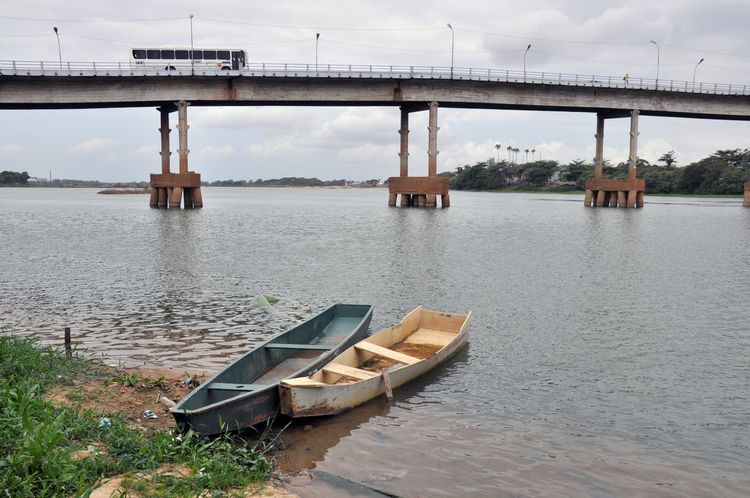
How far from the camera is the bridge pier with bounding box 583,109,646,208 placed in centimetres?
8200

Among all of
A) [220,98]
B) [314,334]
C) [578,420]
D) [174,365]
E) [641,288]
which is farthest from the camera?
[220,98]

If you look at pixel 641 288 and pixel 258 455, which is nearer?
pixel 258 455

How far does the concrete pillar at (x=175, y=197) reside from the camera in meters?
69.6

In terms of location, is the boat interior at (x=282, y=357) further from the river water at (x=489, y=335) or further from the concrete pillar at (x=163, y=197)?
the concrete pillar at (x=163, y=197)

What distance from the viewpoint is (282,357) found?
1272 centimetres

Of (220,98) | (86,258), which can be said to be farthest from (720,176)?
(86,258)

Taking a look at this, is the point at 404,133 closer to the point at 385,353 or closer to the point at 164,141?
the point at 164,141

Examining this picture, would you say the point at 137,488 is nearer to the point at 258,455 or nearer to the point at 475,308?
the point at 258,455

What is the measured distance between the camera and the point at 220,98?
6525 cm

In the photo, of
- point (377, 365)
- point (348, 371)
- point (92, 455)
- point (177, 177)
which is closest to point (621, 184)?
point (177, 177)

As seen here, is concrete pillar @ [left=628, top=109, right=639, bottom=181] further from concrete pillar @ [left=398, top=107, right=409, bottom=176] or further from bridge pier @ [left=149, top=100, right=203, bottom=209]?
bridge pier @ [left=149, top=100, right=203, bottom=209]

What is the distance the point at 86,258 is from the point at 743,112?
82287 mm

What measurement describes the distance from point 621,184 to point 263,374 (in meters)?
83.2

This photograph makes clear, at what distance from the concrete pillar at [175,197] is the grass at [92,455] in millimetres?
61991
